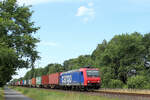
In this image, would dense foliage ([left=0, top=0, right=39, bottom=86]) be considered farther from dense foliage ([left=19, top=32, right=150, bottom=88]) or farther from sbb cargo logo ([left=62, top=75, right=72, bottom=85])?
dense foliage ([left=19, top=32, right=150, bottom=88])

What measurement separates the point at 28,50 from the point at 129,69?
127 feet

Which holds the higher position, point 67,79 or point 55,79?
point 55,79

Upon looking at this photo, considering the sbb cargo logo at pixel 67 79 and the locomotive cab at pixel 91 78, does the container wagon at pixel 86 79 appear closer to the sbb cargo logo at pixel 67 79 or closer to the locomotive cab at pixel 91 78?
the locomotive cab at pixel 91 78

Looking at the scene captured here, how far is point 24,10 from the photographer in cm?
2714

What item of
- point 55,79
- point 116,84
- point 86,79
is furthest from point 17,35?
point 116,84

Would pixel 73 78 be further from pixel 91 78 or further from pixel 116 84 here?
pixel 116 84

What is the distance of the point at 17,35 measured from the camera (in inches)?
1003

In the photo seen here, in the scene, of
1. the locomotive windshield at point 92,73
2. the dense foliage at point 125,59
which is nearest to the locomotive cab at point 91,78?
the locomotive windshield at point 92,73

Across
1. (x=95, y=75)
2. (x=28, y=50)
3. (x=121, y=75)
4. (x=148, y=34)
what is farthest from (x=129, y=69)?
(x=28, y=50)

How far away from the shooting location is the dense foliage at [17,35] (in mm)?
23984

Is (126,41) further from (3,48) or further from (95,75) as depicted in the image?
(3,48)

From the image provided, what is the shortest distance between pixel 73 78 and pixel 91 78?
4.52 meters

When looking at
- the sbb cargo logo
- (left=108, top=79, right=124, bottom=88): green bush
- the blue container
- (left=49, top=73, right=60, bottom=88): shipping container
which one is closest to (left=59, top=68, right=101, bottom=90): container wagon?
the blue container

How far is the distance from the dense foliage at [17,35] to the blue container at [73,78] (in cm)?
790
